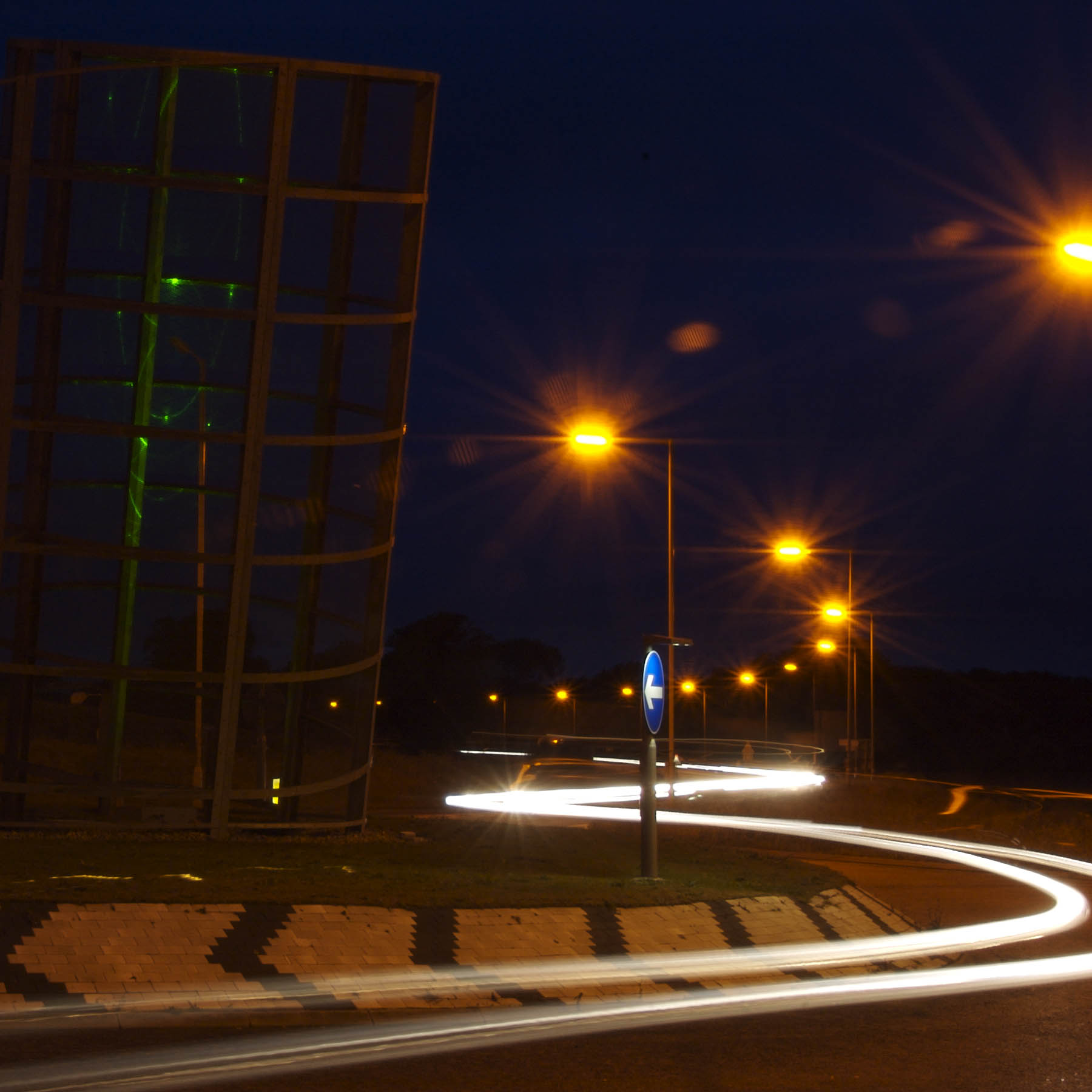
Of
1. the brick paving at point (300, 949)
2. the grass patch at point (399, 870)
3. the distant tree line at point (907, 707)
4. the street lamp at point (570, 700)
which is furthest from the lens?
the distant tree line at point (907, 707)

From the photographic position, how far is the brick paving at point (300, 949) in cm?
897

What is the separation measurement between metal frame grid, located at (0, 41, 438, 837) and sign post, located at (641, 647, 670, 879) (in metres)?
5.62

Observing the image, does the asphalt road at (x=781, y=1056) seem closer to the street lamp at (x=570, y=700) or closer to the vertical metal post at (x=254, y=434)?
the vertical metal post at (x=254, y=434)

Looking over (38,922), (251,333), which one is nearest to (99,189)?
(251,333)

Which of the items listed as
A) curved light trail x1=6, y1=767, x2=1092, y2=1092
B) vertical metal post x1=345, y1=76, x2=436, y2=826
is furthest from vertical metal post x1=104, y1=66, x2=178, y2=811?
curved light trail x1=6, y1=767, x2=1092, y2=1092

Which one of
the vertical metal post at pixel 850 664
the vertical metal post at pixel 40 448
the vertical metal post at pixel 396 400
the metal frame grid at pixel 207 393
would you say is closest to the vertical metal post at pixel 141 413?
the metal frame grid at pixel 207 393

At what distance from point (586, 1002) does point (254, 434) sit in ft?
33.4

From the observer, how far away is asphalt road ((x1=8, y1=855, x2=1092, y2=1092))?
7.45 m

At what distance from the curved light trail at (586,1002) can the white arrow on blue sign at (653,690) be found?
2.91m

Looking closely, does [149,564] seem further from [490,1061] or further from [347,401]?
[490,1061]

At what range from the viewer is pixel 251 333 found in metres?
18.5

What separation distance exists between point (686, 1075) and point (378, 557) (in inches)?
506

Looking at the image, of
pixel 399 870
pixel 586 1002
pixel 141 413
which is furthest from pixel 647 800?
pixel 141 413

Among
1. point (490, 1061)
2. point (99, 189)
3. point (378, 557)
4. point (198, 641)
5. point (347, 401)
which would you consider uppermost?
point (99, 189)
